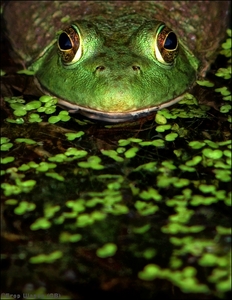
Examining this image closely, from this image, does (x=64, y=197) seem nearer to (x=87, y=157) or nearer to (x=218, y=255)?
(x=87, y=157)

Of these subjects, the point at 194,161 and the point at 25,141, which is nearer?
the point at 194,161

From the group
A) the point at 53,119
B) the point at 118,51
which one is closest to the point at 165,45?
the point at 118,51

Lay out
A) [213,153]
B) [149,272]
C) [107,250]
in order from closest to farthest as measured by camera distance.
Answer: [149,272] < [107,250] < [213,153]

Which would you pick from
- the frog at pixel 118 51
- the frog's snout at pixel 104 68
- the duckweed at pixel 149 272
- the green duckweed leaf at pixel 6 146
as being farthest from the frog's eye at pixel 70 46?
the duckweed at pixel 149 272

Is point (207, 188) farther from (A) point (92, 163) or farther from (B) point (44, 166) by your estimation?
(B) point (44, 166)

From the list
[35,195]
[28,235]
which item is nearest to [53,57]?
[35,195]

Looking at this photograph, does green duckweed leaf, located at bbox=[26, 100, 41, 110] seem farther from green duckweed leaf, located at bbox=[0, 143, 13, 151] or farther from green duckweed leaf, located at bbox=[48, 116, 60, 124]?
green duckweed leaf, located at bbox=[0, 143, 13, 151]

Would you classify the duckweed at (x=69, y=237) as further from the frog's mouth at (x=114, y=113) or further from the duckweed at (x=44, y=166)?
the frog's mouth at (x=114, y=113)

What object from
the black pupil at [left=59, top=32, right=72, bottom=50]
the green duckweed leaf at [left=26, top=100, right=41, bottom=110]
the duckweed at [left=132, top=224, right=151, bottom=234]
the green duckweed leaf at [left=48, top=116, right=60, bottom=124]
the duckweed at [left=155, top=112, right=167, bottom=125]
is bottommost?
the duckweed at [left=132, top=224, right=151, bottom=234]

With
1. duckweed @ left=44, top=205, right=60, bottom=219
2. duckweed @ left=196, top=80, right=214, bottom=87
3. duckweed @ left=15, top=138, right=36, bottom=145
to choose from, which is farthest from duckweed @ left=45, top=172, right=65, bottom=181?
duckweed @ left=196, top=80, right=214, bottom=87
